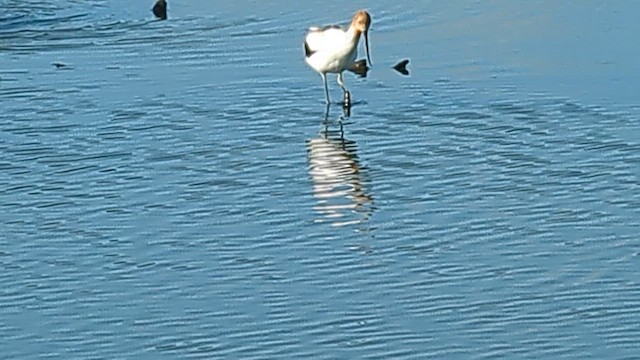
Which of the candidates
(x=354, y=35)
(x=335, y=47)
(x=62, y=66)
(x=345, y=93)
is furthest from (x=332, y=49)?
(x=62, y=66)

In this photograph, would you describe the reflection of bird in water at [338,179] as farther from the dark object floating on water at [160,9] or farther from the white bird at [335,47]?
the dark object floating on water at [160,9]

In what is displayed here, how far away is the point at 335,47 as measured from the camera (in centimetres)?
1611

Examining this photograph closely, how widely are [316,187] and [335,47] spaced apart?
350 cm

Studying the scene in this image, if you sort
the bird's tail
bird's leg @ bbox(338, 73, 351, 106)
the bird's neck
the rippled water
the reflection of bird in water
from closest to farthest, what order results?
the rippled water → the reflection of bird in water → bird's leg @ bbox(338, 73, 351, 106) → the bird's neck → the bird's tail

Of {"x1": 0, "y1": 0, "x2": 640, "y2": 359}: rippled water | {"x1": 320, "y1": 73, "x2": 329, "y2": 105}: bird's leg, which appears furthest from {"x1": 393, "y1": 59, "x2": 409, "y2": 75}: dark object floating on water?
{"x1": 320, "y1": 73, "x2": 329, "y2": 105}: bird's leg

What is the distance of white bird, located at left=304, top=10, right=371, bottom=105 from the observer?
1600 centimetres

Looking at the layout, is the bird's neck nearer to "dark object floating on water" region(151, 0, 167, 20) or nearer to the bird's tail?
the bird's tail

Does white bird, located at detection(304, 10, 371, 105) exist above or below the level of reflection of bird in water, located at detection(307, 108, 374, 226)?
above

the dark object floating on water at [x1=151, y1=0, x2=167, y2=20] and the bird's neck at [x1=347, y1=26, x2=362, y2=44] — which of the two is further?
the dark object floating on water at [x1=151, y1=0, x2=167, y2=20]

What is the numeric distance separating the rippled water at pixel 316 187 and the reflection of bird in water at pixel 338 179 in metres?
0.03

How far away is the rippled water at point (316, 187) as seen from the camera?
9.61 meters

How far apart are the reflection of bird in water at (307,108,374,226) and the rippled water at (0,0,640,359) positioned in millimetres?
32

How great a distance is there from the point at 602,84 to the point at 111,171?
4.57 m

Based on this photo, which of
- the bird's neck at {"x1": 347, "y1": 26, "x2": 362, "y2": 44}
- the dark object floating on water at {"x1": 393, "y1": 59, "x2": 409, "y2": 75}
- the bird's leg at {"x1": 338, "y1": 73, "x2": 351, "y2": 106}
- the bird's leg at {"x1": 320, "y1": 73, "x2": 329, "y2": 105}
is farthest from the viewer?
the dark object floating on water at {"x1": 393, "y1": 59, "x2": 409, "y2": 75}
